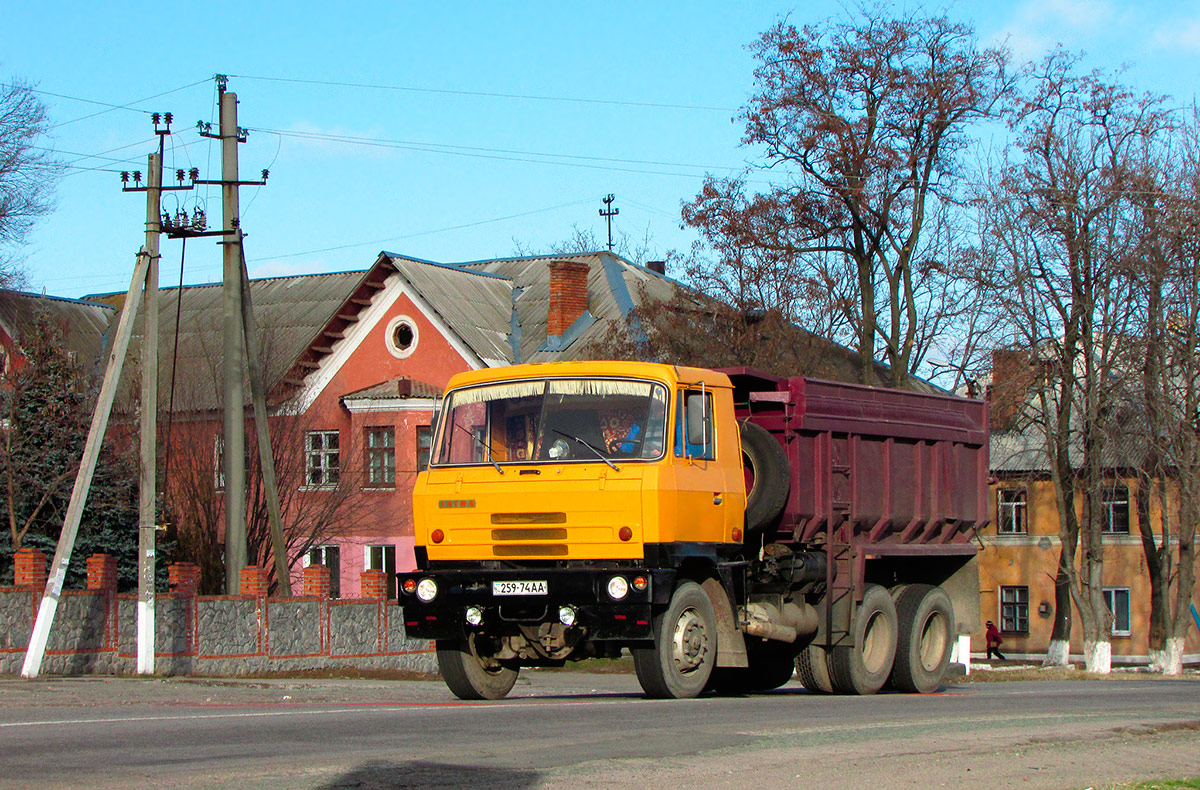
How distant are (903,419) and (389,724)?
7413 mm

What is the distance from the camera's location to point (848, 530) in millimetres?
14508

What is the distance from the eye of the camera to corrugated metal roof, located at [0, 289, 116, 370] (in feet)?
133

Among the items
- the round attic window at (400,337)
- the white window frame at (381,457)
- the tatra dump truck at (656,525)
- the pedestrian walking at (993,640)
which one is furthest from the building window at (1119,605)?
the tatra dump truck at (656,525)

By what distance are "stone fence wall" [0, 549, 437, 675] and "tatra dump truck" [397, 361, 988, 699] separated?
12.2 metres

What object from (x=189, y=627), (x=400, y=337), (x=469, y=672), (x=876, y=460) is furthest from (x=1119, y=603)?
(x=469, y=672)

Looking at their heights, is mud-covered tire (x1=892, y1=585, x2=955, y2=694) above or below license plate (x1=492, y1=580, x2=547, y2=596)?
below

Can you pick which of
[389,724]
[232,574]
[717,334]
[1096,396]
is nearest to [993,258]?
[1096,396]

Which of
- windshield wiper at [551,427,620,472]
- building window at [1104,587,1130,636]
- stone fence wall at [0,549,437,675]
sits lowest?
building window at [1104,587,1130,636]

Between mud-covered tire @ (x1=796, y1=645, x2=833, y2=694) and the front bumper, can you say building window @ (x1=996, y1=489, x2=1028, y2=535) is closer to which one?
mud-covered tire @ (x1=796, y1=645, x2=833, y2=694)

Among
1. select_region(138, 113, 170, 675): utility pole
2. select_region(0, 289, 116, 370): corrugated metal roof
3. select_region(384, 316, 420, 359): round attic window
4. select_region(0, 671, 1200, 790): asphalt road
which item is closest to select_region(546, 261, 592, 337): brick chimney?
select_region(384, 316, 420, 359): round attic window

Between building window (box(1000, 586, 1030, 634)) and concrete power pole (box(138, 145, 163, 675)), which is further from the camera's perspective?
building window (box(1000, 586, 1030, 634))

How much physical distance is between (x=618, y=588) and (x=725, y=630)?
160 cm

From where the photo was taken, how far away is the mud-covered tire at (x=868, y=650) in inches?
583

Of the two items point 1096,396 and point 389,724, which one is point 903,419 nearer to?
point 389,724
